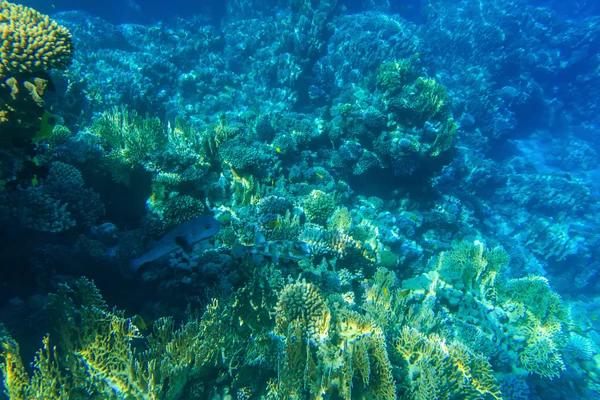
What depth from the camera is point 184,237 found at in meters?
3.99

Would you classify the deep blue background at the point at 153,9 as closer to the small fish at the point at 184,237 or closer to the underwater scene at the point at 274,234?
the underwater scene at the point at 274,234

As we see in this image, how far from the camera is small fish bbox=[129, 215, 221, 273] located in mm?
3992

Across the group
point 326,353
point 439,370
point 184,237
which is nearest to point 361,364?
point 326,353

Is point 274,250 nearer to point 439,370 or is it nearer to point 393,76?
point 439,370

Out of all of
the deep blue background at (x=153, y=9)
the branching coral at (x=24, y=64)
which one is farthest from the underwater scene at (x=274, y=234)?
the deep blue background at (x=153, y=9)

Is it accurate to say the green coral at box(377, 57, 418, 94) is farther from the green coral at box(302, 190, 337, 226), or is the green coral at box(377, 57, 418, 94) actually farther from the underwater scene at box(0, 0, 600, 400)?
the green coral at box(302, 190, 337, 226)

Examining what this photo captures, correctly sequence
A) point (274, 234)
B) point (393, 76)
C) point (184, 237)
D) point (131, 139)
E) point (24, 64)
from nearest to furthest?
point (24, 64)
point (184, 237)
point (274, 234)
point (131, 139)
point (393, 76)

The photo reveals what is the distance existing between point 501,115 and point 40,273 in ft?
65.4

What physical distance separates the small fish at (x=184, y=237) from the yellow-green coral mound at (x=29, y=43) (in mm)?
2184

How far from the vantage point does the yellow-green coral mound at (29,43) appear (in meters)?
2.77

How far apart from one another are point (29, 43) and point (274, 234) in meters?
3.77

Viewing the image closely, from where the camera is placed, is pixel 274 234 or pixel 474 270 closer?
pixel 274 234

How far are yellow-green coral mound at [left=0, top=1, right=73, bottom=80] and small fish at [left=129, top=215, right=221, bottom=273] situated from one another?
2.18 metres

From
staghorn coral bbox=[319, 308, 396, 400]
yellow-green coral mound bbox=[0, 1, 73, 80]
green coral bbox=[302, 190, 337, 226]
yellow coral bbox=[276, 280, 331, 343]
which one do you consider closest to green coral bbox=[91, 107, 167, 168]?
yellow-green coral mound bbox=[0, 1, 73, 80]
